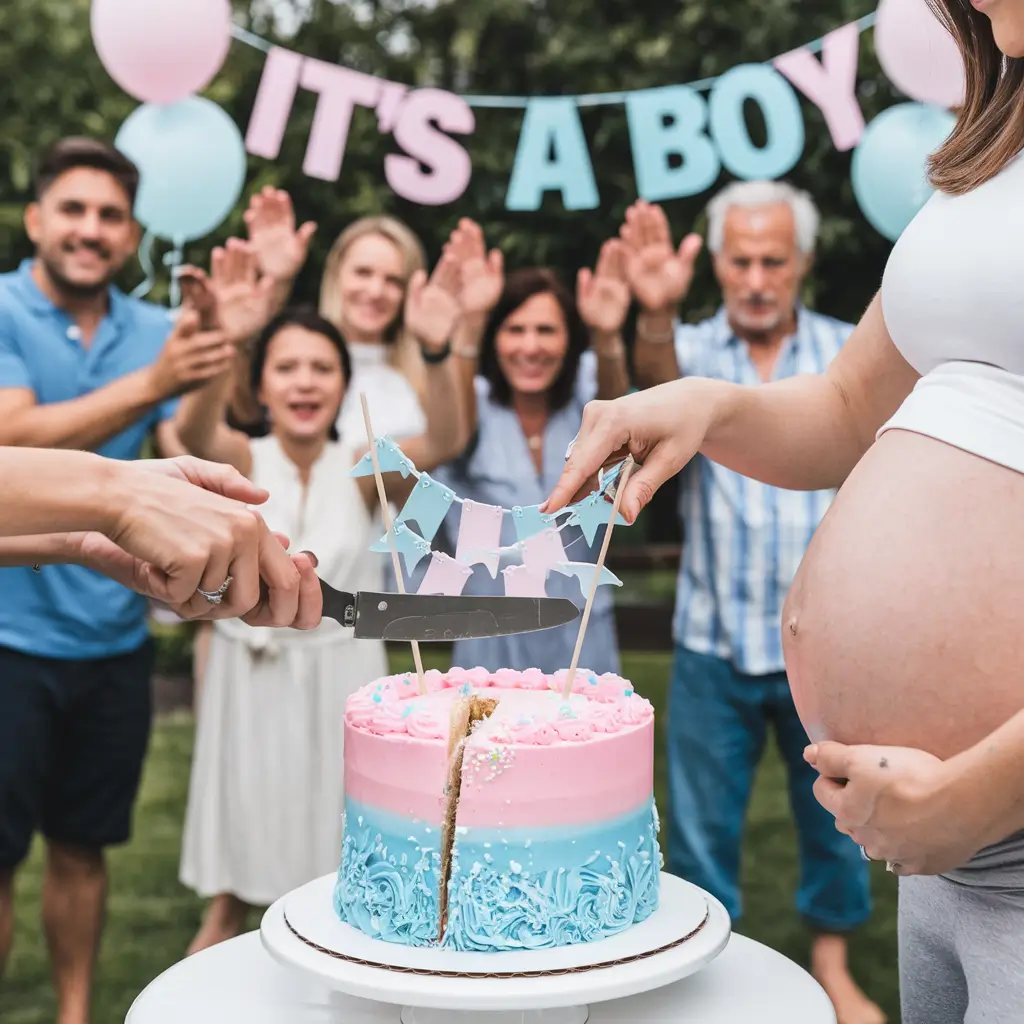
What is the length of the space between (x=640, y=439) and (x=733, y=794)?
6.98 ft

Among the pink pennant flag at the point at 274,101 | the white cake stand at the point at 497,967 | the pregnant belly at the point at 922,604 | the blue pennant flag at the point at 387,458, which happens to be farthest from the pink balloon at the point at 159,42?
the pregnant belly at the point at 922,604

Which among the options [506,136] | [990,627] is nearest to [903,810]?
[990,627]

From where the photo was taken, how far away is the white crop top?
1.33 metres

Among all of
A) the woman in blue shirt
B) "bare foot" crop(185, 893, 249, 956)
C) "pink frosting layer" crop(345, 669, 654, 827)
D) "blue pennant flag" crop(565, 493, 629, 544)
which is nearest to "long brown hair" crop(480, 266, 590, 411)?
the woman in blue shirt

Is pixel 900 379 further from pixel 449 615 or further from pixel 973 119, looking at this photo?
pixel 449 615

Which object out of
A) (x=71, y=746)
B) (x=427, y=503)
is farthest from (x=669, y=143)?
(x=427, y=503)

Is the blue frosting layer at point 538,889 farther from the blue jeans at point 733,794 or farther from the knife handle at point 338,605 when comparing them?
the blue jeans at point 733,794

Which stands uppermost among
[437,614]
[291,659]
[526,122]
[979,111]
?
[526,122]

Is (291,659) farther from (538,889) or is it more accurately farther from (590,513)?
(538,889)

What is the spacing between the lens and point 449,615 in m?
1.78

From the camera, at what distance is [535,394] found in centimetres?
374

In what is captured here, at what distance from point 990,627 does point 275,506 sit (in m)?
2.50

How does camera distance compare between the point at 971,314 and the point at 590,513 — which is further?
the point at 590,513

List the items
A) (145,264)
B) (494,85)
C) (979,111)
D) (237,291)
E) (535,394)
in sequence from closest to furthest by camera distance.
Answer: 1. (979,111)
2. (237,291)
3. (535,394)
4. (145,264)
5. (494,85)
